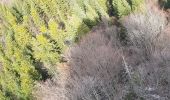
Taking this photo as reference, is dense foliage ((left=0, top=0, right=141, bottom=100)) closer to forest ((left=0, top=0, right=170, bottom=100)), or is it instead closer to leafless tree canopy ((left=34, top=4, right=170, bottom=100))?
forest ((left=0, top=0, right=170, bottom=100))

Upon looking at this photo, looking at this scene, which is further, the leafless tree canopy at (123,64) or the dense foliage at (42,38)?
the dense foliage at (42,38)

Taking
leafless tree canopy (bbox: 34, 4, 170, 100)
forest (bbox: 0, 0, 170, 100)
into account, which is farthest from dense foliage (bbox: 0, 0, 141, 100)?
leafless tree canopy (bbox: 34, 4, 170, 100)

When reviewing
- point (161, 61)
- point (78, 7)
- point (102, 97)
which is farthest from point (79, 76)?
point (78, 7)

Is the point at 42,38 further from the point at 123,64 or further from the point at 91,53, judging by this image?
the point at 123,64

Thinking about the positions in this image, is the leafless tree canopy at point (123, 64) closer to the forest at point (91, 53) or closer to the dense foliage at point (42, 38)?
the forest at point (91, 53)

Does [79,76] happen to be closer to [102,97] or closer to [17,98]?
[102,97]

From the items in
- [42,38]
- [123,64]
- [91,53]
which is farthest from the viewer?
[42,38]

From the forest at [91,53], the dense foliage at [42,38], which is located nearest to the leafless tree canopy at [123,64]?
the forest at [91,53]

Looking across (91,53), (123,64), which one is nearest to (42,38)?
(91,53)
